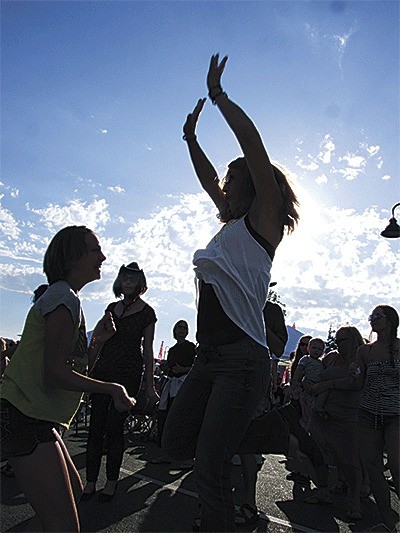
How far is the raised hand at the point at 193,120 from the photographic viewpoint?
3328 mm

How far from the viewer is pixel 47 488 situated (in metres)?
2.19

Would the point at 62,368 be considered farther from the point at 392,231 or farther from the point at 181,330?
the point at 392,231

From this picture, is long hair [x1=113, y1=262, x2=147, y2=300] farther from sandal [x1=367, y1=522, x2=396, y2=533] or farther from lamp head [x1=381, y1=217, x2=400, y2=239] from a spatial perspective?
lamp head [x1=381, y1=217, x2=400, y2=239]

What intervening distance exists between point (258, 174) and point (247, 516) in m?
3.04

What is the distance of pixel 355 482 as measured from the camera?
4945mm

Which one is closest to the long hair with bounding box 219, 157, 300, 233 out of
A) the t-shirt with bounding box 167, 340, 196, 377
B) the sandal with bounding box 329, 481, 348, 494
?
the sandal with bounding box 329, 481, 348, 494

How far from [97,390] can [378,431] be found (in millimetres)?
3159

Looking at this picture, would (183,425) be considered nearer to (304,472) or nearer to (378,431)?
(378,431)

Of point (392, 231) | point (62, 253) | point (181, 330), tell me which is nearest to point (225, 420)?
point (62, 253)

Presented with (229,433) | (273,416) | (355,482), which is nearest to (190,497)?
(355,482)

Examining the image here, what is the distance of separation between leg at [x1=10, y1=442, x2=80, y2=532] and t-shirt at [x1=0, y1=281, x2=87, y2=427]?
6.6 inches

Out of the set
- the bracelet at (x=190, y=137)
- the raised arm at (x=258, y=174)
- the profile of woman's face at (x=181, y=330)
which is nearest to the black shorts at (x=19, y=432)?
the raised arm at (x=258, y=174)

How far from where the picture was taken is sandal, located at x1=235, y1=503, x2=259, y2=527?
409cm

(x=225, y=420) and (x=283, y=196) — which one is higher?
(x=283, y=196)
